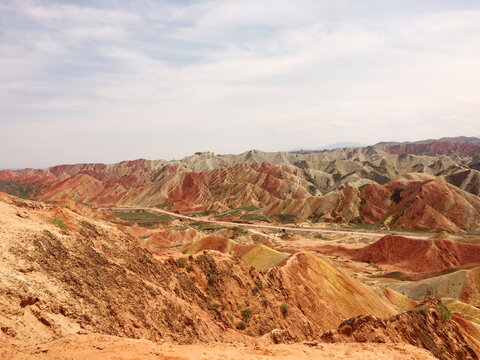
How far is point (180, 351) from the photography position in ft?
32.4

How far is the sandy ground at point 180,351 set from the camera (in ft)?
26.9

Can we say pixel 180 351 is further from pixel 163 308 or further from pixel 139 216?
pixel 139 216

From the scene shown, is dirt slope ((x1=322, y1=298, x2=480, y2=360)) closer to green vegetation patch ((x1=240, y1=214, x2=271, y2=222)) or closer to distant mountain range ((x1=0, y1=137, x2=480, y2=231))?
distant mountain range ((x1=0, y1=137, x2=480, y2=231))

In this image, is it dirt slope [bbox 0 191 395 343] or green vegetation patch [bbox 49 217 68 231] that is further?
green vegetation patch [bbox 49 217 68 231]

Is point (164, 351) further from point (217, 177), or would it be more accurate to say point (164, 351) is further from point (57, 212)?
point (217, 177)

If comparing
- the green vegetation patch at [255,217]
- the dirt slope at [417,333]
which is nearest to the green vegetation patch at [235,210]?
the green vegetation patch at [255,217]

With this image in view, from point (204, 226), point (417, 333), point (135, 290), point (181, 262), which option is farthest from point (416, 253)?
point (135, 290)

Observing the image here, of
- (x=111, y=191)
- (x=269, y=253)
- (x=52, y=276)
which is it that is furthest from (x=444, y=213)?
(x=111, y=191)

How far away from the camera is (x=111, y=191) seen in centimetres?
15075

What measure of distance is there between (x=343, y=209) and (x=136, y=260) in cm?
8269

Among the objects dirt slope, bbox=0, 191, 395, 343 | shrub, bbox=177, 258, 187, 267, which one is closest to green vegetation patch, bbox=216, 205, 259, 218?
dirt slope, bbox=0, 191, 395, 343

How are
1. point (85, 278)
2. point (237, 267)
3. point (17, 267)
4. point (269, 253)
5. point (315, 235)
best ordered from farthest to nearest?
point (315, 235) < point (269, 253) < point (237, 267) < point (85, 278) < point (17, 267)

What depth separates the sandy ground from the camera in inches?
322

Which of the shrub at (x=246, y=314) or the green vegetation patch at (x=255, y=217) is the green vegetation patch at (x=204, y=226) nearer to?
the green vegetation patch at (x=255, y=217)
